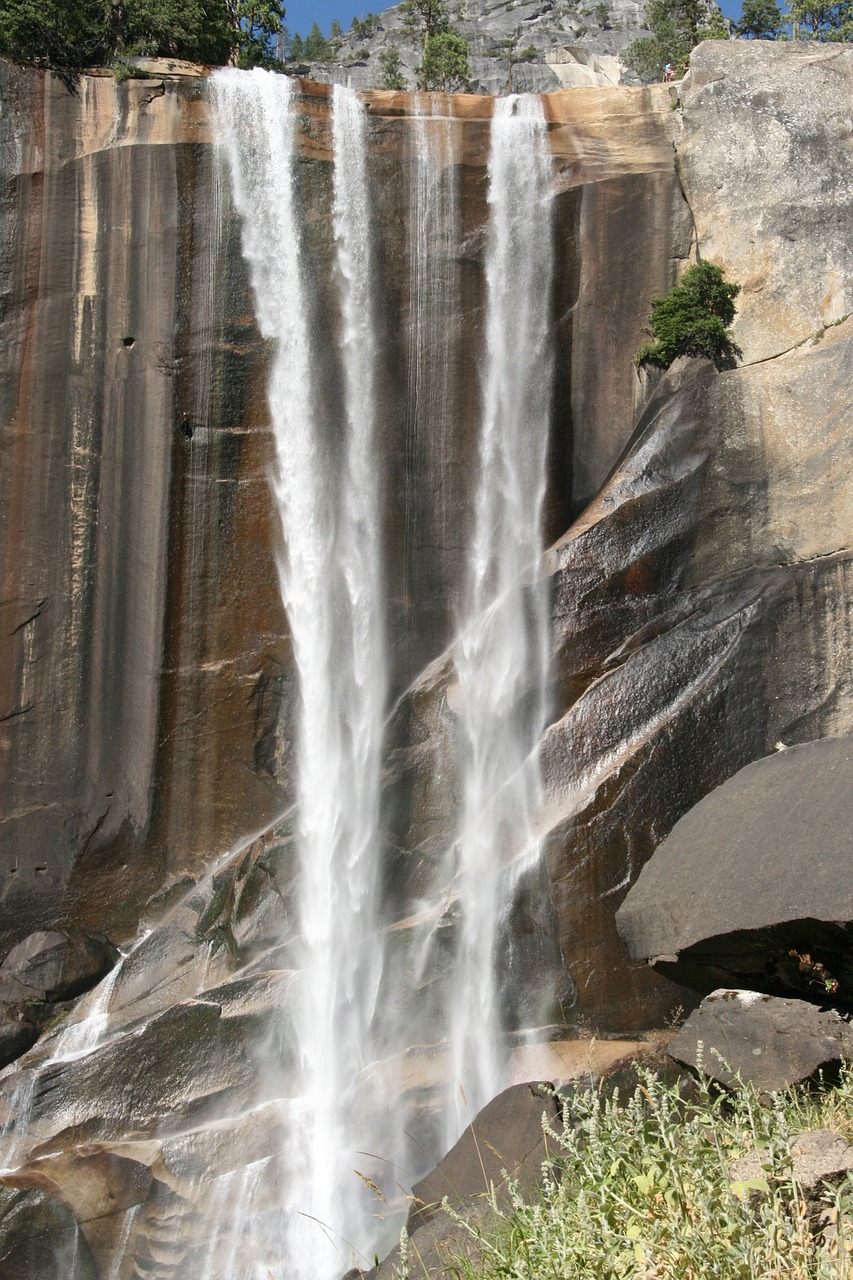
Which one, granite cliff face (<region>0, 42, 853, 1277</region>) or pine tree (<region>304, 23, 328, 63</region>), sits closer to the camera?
granite cliff face (<region>0, 42, 853, 1277</region>)

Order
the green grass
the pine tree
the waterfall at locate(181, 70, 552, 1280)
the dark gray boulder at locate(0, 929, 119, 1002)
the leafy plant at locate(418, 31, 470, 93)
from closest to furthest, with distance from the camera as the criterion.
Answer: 1. the green grass
2. the waterfall at locate(181, 70, 552, 1280)
3. the dark gray boulder at locate(0, 929, 119, 1002)
4. the leafy plant at locate(418, 31, 470, 93)
5. the pine tree

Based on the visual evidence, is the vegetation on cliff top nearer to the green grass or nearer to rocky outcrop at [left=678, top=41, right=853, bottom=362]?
rocky outcrop at [left=678, top=41, right=853, bottom=362]

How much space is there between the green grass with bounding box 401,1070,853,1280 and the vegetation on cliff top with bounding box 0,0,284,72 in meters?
15.6

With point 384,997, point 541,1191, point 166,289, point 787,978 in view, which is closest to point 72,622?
point 166,289

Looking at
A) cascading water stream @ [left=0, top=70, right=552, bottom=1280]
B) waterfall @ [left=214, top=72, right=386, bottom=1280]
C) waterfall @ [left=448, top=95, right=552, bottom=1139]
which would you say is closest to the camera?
cascading water stream @ [left=0, top=70, right=552, bottom=1280]

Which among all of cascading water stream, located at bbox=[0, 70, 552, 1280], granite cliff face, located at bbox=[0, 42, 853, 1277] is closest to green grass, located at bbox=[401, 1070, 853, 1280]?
granite cliff face, located at bbox=[0, 42, 853, 1277]

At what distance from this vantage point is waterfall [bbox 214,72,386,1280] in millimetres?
14172

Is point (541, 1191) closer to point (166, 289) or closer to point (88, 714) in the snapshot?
point (88, 714)

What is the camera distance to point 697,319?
49.0 ft

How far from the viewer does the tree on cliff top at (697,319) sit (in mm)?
14898

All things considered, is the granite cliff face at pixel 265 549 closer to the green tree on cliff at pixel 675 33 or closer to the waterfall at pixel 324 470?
the waterfall at pixel 324 470

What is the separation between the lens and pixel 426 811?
1337 cm

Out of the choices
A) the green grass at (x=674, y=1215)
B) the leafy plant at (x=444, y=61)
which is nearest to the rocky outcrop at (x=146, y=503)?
the green grass at (x=674, y=1215)

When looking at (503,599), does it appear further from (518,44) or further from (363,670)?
(518,44)
